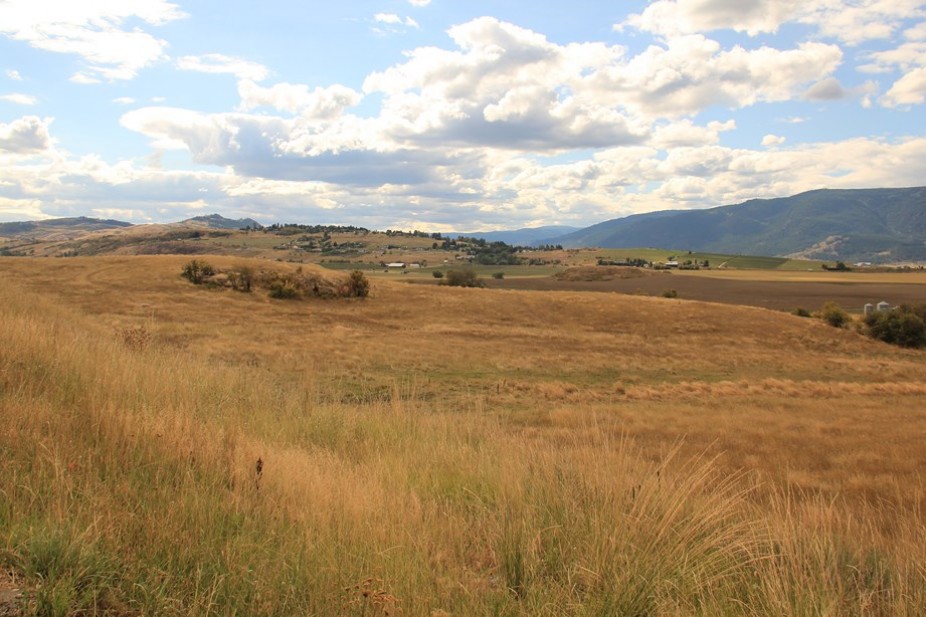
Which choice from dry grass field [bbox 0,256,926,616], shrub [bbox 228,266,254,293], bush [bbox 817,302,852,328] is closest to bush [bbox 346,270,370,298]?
shrub [bbox 228,266,254,293]

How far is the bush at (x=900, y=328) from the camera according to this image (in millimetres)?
54469

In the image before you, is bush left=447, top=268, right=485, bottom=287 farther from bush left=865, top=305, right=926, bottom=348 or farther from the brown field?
bush left=865, top=305, right=926, bottom=348

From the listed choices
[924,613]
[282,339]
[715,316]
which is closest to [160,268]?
[282,339]

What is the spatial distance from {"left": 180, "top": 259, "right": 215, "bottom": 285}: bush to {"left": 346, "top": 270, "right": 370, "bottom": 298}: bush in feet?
40.8

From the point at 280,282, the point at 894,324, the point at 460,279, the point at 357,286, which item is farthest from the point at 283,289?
the point at 894,324

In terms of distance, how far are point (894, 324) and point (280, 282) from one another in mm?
57612

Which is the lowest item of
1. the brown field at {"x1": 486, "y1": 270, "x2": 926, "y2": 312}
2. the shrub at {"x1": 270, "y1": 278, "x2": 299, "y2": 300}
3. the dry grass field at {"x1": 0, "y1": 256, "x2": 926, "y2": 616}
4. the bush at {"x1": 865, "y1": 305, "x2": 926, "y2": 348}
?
the bush at {"x1": 865, "y1": 305, "x2": 926, "y2": 348}

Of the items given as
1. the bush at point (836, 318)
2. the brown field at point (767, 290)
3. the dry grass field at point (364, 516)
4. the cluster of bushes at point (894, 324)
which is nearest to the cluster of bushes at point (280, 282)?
the brown field at point (767, 290)

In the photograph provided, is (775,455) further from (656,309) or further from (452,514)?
(656,309)

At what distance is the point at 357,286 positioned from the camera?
56.7 meters

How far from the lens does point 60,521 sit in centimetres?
343

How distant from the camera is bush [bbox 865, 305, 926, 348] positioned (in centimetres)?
5447

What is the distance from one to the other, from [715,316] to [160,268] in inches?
2139

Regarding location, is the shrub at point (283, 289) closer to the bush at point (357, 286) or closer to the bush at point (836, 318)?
the bush at point (357, 286)
